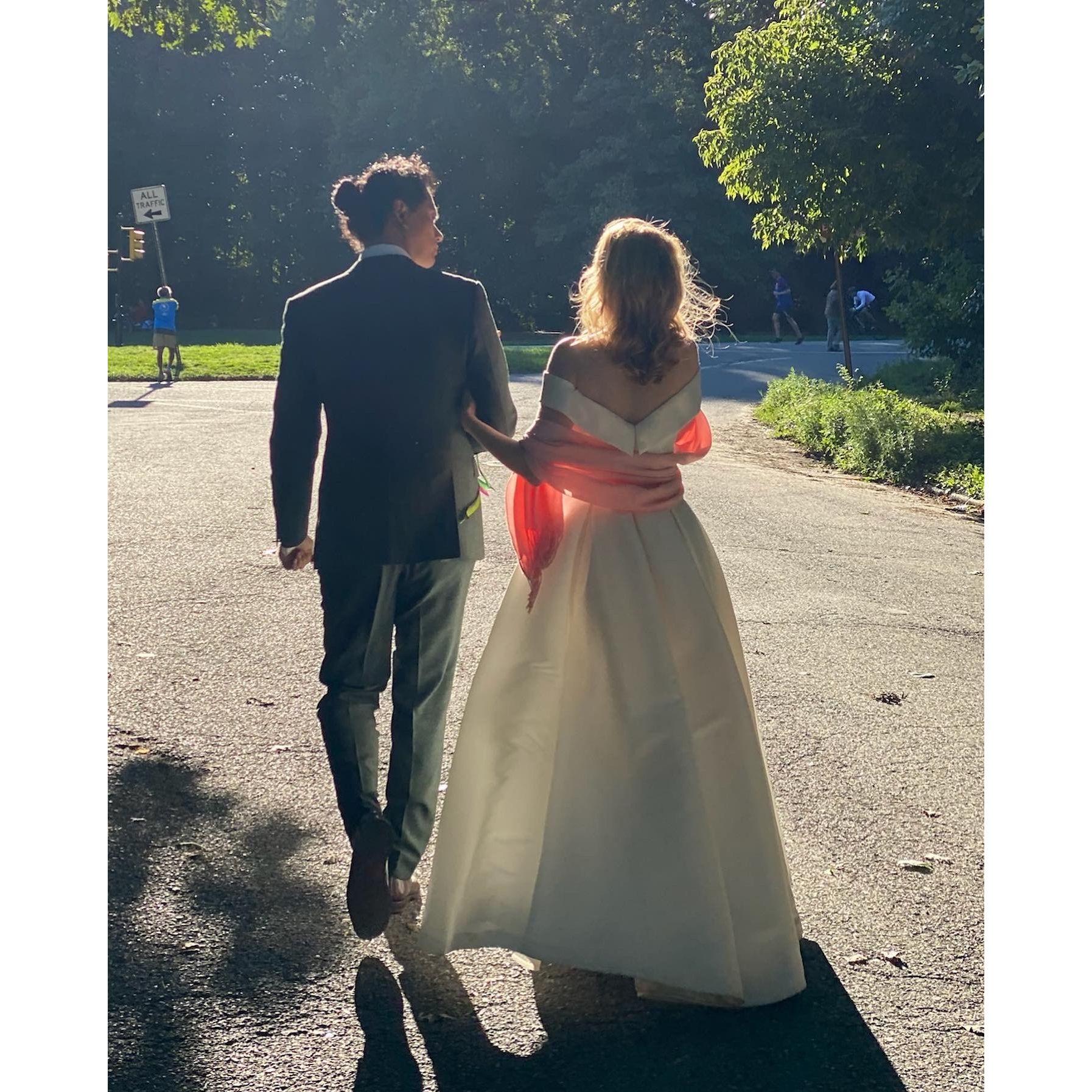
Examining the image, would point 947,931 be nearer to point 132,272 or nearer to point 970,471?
point 970,471

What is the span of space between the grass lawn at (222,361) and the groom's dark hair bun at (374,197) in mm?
17578

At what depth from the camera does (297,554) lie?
4062mm

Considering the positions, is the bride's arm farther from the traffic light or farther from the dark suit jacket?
the traffic light

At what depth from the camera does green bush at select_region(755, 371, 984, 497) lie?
14.5 meters

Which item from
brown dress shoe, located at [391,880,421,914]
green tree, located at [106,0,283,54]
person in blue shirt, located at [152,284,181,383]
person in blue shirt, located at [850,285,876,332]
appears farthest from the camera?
person in blue shirt, located at [850,285,876,332]

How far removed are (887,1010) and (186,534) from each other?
25.1 feet

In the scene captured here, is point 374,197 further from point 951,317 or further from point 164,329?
point 951,317

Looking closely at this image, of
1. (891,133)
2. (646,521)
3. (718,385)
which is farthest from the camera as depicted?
(718,385)

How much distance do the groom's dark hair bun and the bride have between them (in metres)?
0.57

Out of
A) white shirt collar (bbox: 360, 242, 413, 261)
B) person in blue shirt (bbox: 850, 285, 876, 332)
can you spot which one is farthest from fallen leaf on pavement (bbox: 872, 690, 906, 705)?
person in blue shirt (bbox: 850, 285, 876, 332)

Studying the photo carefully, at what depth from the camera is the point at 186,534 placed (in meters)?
10.3

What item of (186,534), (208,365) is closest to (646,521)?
(186,534)

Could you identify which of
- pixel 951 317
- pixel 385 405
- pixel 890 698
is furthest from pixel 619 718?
pixel 951 317

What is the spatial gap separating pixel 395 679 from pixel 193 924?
2.91 ft
